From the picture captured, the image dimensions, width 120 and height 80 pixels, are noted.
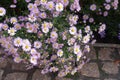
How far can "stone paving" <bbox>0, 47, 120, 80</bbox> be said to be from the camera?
3.26 m

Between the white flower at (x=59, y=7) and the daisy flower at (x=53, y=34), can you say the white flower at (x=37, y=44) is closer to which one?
the daisy flower at (x=53, y=34)

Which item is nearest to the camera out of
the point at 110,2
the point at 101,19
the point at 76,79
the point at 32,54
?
the point at 32,54

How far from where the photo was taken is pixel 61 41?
2.88m

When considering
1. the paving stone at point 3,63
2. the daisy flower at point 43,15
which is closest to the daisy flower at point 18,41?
the daisy flower at point 43,15

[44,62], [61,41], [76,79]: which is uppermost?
[61,41]

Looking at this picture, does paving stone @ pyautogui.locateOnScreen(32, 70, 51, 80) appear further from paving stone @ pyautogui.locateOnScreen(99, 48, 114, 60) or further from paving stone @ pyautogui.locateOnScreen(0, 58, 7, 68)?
paving stone @ pyautogui.locateOnScreen(99, 48, 114, 60)

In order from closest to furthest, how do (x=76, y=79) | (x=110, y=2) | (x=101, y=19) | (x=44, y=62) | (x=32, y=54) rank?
(x=32, y=54), (x=44, y=62), (x=76, y=79), (x=110, y=2), (x=101, y=19)

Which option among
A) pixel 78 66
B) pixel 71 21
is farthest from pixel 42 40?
pixel 78 66

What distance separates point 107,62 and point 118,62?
145 mm

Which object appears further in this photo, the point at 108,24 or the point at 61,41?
the point at 108,24

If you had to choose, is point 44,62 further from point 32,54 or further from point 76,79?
point 76,79

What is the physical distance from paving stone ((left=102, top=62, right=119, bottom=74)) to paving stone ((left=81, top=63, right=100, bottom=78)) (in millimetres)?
112

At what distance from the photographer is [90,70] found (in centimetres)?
340

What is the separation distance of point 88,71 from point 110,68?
0.29 m
